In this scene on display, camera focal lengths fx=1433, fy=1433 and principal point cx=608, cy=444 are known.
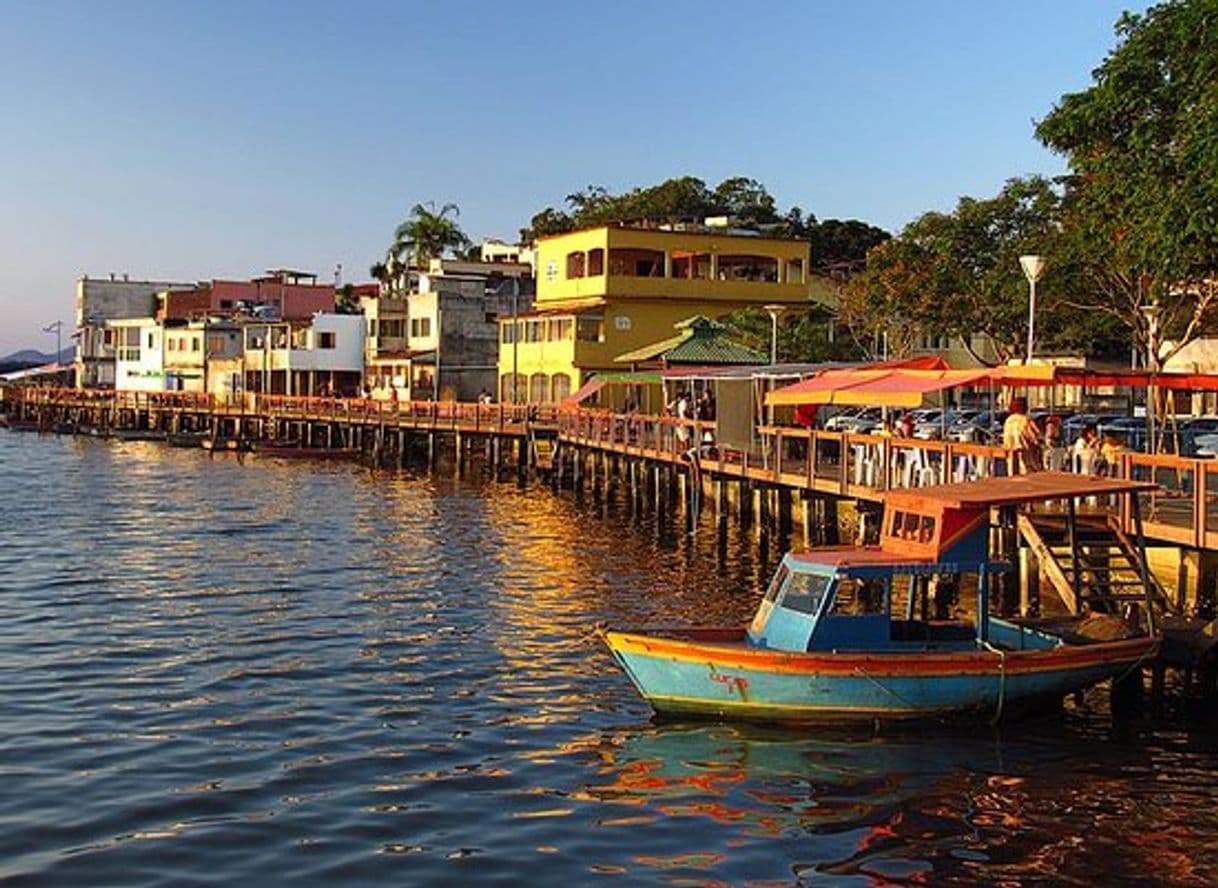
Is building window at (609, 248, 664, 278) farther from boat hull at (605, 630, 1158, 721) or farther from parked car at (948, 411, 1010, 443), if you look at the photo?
boat hull at (605, 630, 1158, 721)

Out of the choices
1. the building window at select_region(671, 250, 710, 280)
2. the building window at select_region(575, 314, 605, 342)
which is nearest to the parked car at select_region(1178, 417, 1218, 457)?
the building window at select_region(575, 314, 605, 342)

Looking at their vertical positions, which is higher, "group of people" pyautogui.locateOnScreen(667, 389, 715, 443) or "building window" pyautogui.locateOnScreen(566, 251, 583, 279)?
"building window" pyautogui.locateOnScreen(566, 251, 583, 279)

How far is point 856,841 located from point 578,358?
55048 millimetres

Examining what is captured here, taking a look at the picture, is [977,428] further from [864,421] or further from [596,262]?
[596,262]

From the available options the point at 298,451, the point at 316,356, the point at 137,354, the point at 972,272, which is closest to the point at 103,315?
the point at 137,354

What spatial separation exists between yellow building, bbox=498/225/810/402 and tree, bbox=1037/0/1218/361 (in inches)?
1245

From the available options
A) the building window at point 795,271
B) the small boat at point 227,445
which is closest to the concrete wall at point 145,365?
the small boat at point 227,445

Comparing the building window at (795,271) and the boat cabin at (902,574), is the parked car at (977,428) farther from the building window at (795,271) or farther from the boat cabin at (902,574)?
the building window at (795,271)

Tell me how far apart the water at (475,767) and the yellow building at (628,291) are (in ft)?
130

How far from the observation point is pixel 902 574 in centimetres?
1939

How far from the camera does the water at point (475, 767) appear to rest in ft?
46.2

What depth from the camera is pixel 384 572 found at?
109 ft

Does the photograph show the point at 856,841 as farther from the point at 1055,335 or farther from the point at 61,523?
the point at 1055,335

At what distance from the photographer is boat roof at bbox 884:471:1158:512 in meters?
19.3
